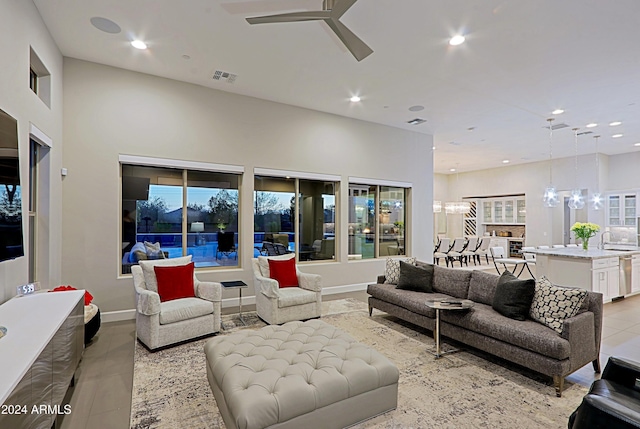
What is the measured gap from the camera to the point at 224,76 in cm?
506

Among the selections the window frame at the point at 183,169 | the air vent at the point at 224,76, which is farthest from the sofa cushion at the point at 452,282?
the air vent at the point at 224,76

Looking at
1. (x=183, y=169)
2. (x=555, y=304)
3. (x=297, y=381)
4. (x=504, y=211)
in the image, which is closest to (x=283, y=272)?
(x=183, y=169)

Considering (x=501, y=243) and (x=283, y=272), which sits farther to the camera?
(x=501, y=243)

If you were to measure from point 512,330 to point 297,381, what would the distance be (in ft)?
7.26

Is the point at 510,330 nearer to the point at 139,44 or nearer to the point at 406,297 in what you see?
the point at 406,297

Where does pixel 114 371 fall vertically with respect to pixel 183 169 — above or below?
below

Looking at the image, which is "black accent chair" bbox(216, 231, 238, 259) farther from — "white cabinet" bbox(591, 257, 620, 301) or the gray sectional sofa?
"white cabinet" bbox(591, 257, 620, 301)

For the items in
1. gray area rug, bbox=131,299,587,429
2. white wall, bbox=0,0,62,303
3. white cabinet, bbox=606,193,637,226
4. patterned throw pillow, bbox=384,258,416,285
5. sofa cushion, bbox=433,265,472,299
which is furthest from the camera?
white cabinet, bbox=606,193,637,226

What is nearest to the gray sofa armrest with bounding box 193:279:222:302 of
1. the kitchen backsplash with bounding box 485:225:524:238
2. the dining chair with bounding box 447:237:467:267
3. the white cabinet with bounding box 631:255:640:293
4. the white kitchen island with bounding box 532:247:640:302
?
the white kitchen island with bounding box 532:247:640:302

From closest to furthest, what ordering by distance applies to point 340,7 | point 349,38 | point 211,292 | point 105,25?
point 340,7
point 349,38
point 105,25
point 211,292

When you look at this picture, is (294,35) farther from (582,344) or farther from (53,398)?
(582,344)

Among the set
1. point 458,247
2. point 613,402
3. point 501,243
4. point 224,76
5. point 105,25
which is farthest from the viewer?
point 501,243

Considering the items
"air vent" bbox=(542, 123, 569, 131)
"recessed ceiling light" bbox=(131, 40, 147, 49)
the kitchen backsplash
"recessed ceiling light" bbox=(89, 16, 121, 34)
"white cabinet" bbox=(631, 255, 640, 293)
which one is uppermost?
"recessed ceiling light" bbox=(89, 16, 121, 34)

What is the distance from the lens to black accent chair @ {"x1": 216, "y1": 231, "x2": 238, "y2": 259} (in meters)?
5.79
